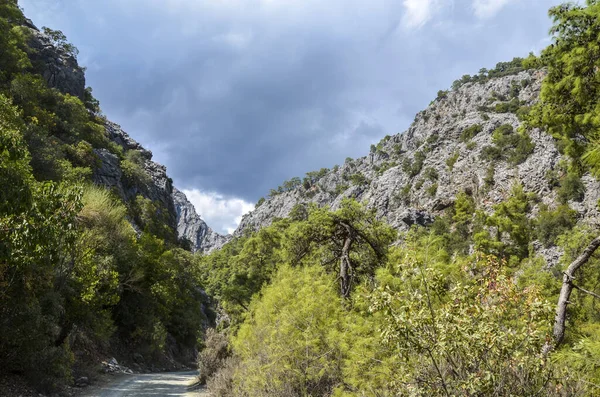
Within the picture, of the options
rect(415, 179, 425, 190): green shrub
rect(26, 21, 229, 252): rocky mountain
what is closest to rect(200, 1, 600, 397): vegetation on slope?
rect(26, 21, 229, 252): rocky mountain

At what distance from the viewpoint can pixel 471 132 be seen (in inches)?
2948

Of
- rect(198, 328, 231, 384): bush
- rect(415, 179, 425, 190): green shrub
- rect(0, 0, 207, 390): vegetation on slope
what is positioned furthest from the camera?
rect(415, 179, 425, 190): green shrub

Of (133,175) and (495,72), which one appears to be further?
(495,72)

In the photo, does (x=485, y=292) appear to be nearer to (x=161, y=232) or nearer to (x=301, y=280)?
(x=301, y=280)

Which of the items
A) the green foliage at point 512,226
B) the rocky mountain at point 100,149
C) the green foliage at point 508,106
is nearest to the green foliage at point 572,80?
the green foliage at point 512,226

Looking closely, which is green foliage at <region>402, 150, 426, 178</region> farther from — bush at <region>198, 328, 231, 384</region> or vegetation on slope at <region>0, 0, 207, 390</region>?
bush at <region>198, 328, 231, 384</region>

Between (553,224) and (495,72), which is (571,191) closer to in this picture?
(553,224)

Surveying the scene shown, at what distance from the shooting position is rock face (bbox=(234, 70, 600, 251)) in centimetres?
5669

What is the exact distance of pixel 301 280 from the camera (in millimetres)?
9031

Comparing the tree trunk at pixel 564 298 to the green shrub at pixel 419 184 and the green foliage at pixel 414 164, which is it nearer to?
the green shrub at pixel 419 184

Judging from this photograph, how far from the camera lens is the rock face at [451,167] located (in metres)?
56.7

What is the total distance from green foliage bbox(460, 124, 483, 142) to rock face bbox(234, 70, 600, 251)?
0.27 meters

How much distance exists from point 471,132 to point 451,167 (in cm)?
935

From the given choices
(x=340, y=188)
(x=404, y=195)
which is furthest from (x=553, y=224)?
(x=340, y=188)
